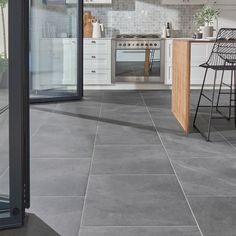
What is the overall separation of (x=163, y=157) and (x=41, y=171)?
3.05 ft

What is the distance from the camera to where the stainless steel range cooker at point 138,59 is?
8.09 metres

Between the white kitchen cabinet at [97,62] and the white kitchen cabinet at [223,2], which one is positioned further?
the white kitchen cabinet at [223,2]

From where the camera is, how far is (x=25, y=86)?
2242 millimetres

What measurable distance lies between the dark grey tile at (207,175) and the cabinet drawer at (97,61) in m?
4.81

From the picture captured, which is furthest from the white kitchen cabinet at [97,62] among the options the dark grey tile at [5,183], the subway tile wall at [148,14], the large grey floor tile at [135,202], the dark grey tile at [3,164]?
the dark grey tile at [5,183]

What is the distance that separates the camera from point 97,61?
829 cm

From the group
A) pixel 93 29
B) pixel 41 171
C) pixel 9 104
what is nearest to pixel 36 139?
pixel 41 171

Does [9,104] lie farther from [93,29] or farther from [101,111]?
[93,29]

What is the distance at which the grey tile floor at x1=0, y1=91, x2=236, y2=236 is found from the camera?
237 centimetres

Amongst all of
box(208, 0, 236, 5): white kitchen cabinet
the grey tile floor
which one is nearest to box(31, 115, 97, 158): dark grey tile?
the grey tile floor

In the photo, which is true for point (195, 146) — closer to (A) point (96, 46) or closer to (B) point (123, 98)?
(B) point (123, 98)

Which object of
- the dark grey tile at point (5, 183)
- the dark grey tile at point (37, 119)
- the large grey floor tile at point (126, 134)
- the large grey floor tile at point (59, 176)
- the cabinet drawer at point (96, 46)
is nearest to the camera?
the dark grey tile at point (5, 183)

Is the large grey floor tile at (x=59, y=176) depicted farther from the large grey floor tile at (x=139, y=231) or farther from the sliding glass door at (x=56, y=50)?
the sliding glass door at (x=56, y=50)

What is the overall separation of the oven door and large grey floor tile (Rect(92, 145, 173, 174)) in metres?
4.23
